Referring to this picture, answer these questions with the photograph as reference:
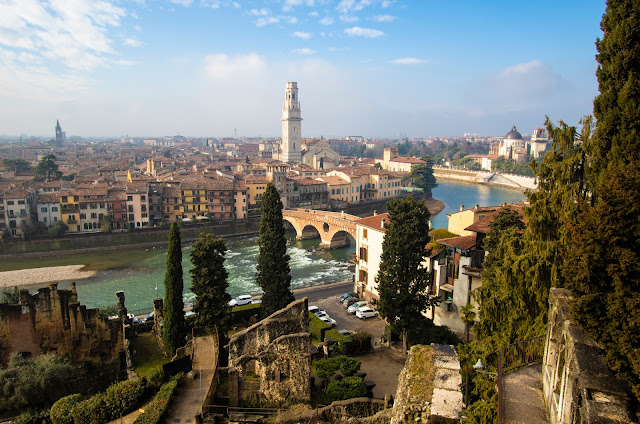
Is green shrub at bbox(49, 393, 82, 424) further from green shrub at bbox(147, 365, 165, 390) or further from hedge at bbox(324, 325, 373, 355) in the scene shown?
hedge at bbox(324, 325, 373, 355)

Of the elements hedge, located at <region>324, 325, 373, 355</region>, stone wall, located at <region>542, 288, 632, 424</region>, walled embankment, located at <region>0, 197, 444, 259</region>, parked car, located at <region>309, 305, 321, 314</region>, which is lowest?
walled embankment, located at <region>0, 197, 444, 259</region>

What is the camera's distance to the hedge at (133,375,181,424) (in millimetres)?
10156

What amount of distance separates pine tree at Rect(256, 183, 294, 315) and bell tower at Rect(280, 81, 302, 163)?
72.9 meters

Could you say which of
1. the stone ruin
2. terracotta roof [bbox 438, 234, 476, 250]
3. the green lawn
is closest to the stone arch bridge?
terracotta roof [bbox 438, 234, 476, 250]

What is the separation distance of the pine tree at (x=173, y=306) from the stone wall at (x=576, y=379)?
12.3 m

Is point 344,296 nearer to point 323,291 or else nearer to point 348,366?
point 323,291

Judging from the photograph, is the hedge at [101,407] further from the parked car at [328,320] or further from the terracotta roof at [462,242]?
the terracotta roof at [462,242]

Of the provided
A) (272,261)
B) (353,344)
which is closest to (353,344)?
(353,344)

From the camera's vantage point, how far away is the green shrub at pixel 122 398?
1154cm

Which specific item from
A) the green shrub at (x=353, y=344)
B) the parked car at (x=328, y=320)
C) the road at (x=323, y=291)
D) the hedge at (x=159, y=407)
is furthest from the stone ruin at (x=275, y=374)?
the road at (x=323, y=291)

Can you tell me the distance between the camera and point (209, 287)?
629 inches

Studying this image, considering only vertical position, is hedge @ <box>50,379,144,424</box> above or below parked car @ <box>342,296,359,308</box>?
above

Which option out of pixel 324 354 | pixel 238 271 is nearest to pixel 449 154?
pixel 238 271

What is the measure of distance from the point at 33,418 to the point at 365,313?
13.4 metres
